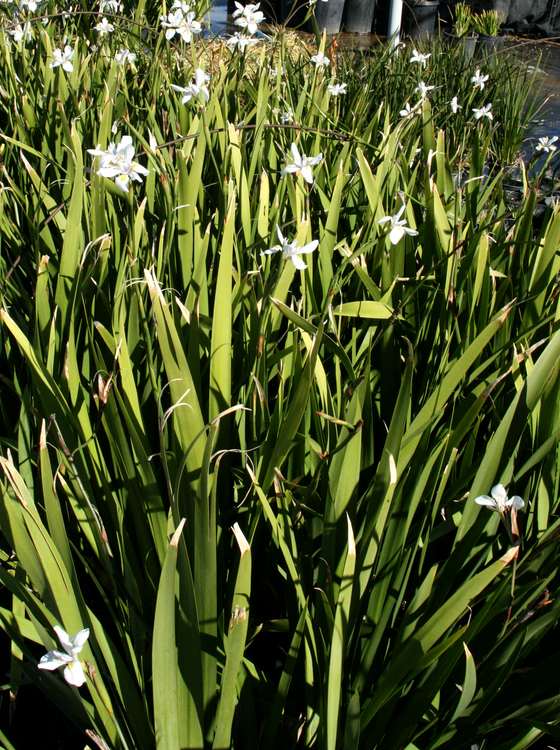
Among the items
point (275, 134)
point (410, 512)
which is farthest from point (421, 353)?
point (275, 134)

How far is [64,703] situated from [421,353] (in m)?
0.78

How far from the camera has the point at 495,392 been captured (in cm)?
115

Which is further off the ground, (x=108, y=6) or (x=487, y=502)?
(x=108, y=6)

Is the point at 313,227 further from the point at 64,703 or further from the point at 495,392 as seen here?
the point at 64,703

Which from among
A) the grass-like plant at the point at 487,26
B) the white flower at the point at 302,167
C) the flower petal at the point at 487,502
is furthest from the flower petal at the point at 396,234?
the grass-like plant at the point at 487,26

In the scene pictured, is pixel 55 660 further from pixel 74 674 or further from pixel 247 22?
pixel 247 22

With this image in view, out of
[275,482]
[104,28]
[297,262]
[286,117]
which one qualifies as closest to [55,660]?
[275,482]

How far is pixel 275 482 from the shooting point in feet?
3.06

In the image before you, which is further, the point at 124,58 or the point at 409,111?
the point at 124,58

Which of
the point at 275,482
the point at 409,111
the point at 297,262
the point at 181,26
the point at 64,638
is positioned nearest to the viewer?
the point at 64,638

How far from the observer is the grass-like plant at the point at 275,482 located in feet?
2.40

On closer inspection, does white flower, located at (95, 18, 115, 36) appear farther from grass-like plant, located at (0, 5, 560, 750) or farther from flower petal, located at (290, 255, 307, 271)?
flower petal, located at (290, 255, 307, 271)

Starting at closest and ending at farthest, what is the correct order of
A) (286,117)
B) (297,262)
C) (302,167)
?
(297,262), (302,167), (286,117)

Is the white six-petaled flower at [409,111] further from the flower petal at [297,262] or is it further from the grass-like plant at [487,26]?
the grass-like plant at [487,26]
